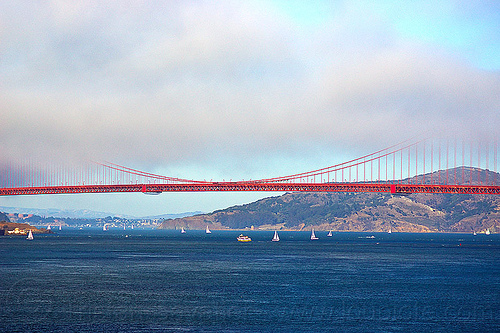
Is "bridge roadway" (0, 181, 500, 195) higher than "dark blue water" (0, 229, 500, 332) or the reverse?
higher

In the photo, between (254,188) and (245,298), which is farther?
(254,188)

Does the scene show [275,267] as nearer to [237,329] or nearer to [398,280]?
[398,280]

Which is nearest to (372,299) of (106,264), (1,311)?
(1,311)

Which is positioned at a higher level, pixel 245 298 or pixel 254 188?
pixel 254 188

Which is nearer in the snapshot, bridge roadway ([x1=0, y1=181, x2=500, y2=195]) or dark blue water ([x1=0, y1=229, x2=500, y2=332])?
dark blue water ([x1=0, y1=229, x2=500, y2=332])

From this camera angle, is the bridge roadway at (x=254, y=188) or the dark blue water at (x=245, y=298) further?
the bridge roadway at (x=254, y=188)

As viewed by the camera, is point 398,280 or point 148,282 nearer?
point 148,282

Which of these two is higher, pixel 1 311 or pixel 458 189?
pixel 458 189

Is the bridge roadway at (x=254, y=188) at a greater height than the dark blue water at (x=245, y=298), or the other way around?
the bridge roadway at (x=254, y=188)
